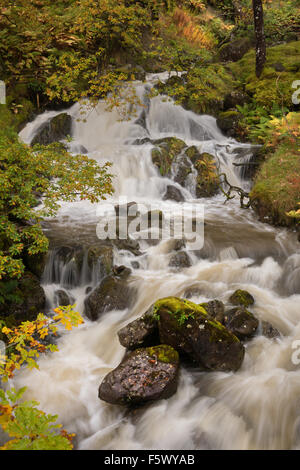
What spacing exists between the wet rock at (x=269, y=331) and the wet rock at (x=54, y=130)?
31.3 feet

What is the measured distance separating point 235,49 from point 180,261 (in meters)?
15.1

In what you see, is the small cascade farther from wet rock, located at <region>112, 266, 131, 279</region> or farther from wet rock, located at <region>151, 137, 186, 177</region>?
wet rock, located at <region>151, 137, 186, 177</region>

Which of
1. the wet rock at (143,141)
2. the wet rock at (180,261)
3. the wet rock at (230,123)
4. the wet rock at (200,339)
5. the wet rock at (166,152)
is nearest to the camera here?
the wet rock at (200,339)

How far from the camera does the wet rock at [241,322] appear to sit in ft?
16.4

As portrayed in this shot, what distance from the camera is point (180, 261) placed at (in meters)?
7.04

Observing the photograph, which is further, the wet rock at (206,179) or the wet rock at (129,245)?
the wet rock at (206,179)

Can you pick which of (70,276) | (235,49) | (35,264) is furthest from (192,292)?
(235,49)

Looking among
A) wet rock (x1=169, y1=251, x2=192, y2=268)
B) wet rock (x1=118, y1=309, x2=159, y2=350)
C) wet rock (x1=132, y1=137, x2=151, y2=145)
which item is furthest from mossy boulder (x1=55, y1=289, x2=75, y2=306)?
wet rock (x1=132, y1=137, x2=151, y2=145)

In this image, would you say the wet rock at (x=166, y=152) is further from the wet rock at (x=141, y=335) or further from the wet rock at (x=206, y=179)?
the wet rock at (x=141, y=335)

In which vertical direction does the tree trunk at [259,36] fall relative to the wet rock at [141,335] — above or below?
above

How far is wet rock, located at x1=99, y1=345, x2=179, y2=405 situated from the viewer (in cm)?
400

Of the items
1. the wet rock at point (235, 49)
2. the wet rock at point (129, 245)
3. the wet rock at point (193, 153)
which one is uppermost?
the wet rock at point (235, 49)

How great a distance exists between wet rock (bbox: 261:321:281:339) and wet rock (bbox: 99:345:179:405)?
1.70m

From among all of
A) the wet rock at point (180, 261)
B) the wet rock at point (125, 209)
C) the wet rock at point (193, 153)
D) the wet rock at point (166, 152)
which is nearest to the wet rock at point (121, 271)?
the wet rock at point (180, 261)
